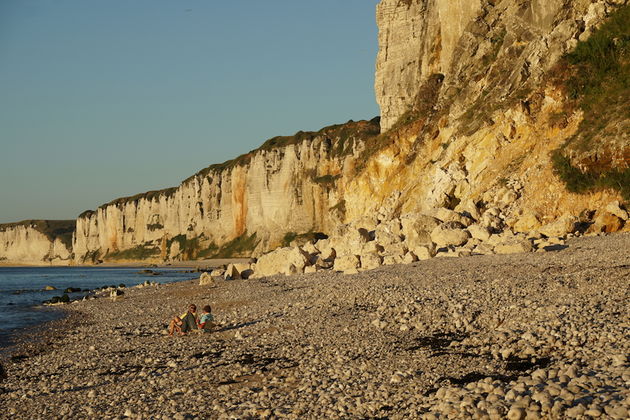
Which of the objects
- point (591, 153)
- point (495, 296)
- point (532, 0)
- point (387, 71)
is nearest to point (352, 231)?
point (591, 153)

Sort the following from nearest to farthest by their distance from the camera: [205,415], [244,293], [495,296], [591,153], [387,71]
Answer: [205,415], [495,296], [244,293], [591,153], [387,71]

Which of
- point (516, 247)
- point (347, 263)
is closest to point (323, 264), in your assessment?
point (347, 263)

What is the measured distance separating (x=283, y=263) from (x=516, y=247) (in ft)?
46.5

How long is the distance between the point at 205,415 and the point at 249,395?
1.04 metres

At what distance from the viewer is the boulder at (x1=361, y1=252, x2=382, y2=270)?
27.9m

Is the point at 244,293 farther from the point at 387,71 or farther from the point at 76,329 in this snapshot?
the point at 387,71

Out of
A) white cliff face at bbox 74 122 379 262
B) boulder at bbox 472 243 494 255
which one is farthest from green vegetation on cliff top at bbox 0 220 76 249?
boulder at bbox 472 243 494 255

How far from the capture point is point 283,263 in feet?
114

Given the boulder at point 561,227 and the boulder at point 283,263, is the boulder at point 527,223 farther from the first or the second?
the boulder at point 283,263

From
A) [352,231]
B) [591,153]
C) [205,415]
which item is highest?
[591,153]

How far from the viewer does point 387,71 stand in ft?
229

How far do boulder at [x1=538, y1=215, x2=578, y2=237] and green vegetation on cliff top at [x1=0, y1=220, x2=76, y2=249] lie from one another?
537 ft

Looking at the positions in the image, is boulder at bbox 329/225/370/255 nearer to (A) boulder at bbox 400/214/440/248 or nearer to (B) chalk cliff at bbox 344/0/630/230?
(A) boulder at bbox 400/214/440/248

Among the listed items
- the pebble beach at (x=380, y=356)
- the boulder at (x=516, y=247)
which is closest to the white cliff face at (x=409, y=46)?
the boulder at (x=516, y=247)
